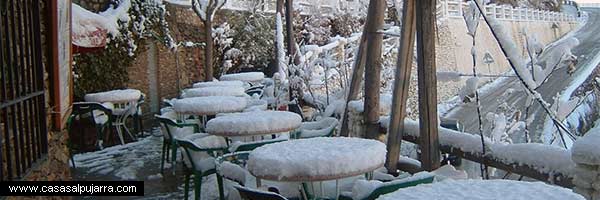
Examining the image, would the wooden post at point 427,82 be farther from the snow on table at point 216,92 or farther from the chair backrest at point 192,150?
the snow on table at point 216,92

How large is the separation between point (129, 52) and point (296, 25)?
19.0ft

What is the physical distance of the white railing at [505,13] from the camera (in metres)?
19.7

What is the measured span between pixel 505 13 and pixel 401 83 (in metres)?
21.8

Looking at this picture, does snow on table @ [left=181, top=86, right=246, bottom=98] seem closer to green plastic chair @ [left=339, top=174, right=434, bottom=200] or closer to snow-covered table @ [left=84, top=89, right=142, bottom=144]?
snow-covered table @ [left=84, top=89, right=142, bottom=144]

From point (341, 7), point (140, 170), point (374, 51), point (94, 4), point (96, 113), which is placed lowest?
point (140, 170)

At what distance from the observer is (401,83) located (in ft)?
12.1

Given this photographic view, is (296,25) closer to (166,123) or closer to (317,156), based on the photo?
(166,123)

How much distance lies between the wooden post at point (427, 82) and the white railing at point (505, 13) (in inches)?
448

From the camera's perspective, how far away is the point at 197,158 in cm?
423

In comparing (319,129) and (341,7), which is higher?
(341,7)

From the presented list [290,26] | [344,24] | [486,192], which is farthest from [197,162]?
[344,24]

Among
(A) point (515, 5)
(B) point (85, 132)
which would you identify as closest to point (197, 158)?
(B) point (85, 132)

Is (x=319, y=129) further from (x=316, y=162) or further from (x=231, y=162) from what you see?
(x=316, y=162)

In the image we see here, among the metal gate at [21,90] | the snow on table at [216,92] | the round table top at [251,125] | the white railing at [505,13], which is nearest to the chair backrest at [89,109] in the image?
the snow on table at [216,92]
